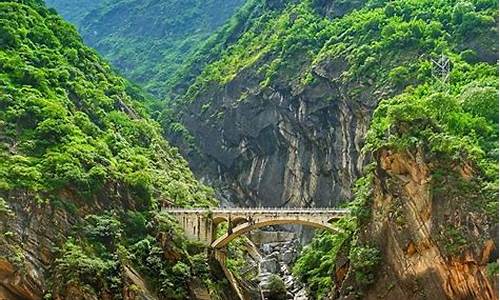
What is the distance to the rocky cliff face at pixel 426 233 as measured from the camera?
1303 inches

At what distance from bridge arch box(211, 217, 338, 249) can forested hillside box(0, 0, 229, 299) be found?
6.19 ft

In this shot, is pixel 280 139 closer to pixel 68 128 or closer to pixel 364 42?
pixel 364 42

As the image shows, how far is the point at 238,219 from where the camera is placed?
50.7m

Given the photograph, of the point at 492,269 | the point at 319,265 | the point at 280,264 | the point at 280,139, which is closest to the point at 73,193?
the point at 319,265

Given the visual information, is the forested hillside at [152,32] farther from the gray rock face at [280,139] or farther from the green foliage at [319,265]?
the green foliage at [319,265]

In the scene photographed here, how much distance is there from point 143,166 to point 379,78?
22.5 metres

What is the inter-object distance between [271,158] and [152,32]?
176 ft

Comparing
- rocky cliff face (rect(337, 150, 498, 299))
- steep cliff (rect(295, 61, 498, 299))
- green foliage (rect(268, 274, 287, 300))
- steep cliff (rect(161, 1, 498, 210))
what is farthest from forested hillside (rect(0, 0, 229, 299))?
steep cliff (rect(161, 1, 498, 210))

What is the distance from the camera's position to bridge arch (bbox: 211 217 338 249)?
48.2 meters

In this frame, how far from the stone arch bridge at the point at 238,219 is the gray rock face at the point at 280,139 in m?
13.7

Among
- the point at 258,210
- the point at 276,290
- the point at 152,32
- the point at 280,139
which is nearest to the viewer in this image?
the point at 258,210

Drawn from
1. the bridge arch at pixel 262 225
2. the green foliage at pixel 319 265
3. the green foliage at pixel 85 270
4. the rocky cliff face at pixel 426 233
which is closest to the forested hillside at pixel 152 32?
the green foliage at pixel 319 265

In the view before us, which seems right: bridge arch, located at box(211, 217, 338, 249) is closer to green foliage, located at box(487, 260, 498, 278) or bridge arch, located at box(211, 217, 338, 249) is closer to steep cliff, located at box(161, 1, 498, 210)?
steep cliff, located at box(161, 1, 498, 210)

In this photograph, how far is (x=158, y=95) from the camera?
107 meters
